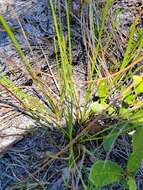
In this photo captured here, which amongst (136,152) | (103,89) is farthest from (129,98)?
(136,152)

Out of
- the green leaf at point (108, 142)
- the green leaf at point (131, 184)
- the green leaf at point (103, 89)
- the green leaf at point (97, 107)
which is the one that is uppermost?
the green leaf at point (103, 89)

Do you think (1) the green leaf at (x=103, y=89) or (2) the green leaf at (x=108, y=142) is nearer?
(2) the green leaf at (x=108, y=142)

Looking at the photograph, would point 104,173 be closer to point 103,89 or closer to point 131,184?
point 131,184

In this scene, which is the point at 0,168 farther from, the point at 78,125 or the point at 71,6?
the point at 71,6

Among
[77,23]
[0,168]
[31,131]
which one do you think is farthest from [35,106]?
[77,23]

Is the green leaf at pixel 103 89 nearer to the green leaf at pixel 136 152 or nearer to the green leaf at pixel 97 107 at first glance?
the green leaf at pixel 97 107

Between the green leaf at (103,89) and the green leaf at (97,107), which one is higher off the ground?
the green leaf at (103,89)

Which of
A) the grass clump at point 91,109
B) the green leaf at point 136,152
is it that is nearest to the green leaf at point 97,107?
the grass clump at point 91,109

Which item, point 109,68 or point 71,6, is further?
point 71,6
